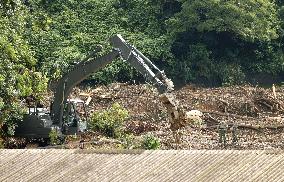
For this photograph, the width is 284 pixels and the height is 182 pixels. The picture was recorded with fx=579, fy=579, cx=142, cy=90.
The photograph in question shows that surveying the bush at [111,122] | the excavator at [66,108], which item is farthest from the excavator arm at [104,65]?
the bush at [111,122]

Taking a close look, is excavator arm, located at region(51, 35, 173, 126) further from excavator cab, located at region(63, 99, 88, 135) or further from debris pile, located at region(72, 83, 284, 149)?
debris pile, located at region(72, 83, 284, 149)

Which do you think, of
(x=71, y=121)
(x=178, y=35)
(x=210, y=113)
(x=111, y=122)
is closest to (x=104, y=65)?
(x=71, y=121)

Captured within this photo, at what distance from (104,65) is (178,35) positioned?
72.7 feet

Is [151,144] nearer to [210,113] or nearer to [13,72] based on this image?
[13,72]

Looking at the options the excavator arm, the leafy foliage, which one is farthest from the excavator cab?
the leafy foliage

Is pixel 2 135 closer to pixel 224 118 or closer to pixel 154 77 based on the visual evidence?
pixel 154 77

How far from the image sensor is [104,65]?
17141mm

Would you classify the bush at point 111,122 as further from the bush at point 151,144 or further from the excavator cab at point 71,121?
the bush at point 151,144

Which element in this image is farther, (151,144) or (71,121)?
(71,121)

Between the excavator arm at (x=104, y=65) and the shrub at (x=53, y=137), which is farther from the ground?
the excavator arm at (x=104, y=65)

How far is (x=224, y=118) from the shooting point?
2253 cm

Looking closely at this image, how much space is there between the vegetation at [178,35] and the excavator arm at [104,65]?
601 inches

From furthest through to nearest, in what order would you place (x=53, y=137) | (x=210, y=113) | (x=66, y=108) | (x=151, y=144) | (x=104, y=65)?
(x=210, y=113), (x=66, y=108), (x=53, y=137), (x=104, y=65), (x=151, y=144)

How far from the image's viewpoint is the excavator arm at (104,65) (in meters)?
15.3
